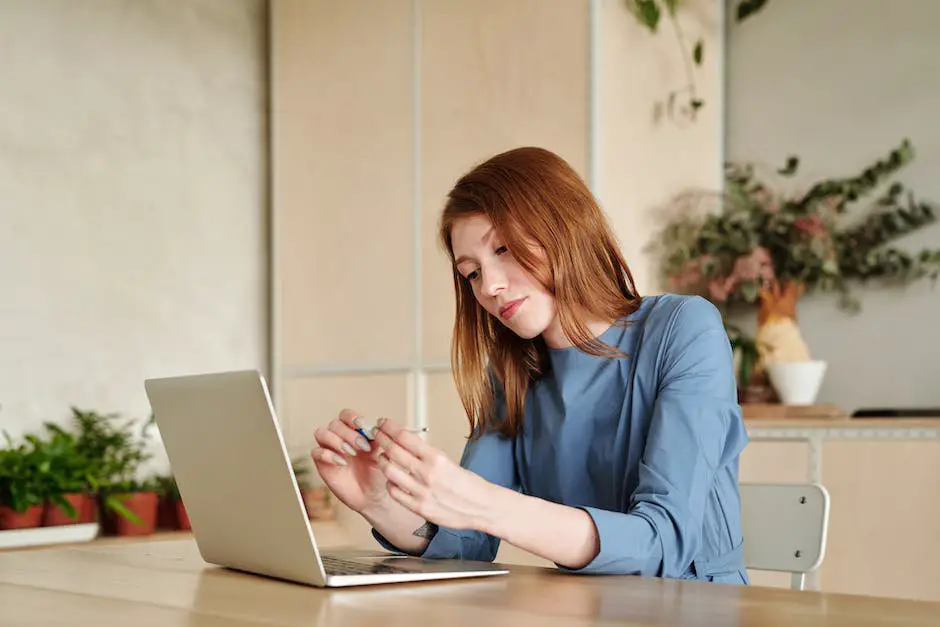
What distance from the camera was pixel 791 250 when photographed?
352 centimetres

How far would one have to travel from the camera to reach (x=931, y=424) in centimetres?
297

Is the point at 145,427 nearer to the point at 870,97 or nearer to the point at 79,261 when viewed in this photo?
the point at 79,261

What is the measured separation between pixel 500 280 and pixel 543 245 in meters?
0.08

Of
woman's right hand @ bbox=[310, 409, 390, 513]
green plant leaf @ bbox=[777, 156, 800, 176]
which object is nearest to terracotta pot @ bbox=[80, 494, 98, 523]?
woman's right hand @ bbox=[310, 409, 390, 513]

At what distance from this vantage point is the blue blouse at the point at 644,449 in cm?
153

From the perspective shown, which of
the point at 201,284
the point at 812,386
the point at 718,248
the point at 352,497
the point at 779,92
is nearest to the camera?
the point at 352,497

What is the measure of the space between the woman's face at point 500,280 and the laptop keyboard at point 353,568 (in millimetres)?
460

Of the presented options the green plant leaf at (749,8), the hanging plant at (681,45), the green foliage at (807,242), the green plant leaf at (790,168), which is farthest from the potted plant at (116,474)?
the green plant leaf at (749,8)

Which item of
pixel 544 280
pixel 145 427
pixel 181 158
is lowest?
pixel 145 427

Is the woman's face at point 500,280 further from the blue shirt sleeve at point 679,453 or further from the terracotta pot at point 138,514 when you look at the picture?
the terracotta pot at point 138,514

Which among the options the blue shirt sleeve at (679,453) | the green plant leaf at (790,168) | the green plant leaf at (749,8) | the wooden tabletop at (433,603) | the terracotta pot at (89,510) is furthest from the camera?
the green plant leaf at (749,8)

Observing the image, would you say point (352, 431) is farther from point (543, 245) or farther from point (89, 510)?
point (89, 510)

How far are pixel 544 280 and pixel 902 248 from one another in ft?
7.05

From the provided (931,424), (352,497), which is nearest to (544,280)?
(352,497)
